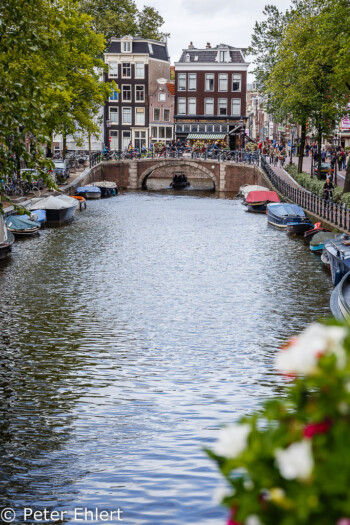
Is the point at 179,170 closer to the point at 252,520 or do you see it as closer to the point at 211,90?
the point at 211,90

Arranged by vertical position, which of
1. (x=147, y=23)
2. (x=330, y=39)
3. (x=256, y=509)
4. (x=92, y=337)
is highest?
(x=147, y=23)

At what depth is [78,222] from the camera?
35.7 meters

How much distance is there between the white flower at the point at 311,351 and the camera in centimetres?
201

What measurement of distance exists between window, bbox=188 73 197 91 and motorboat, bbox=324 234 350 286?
2114 inches

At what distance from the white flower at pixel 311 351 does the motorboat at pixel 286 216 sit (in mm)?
29608

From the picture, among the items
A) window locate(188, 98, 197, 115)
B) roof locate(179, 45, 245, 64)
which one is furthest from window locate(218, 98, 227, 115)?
roof locate(179, 45, 245, 64)

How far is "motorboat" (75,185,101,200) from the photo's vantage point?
46722mm

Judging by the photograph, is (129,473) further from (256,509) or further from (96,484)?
(256,509)

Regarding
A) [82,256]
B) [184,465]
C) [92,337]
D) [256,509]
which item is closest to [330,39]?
[82,256]

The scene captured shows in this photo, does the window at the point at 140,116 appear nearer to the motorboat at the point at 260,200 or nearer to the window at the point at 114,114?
the window at the point at 114,114

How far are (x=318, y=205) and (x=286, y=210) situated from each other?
2.15 m

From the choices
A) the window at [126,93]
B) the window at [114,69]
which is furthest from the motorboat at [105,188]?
the window at [114,69]

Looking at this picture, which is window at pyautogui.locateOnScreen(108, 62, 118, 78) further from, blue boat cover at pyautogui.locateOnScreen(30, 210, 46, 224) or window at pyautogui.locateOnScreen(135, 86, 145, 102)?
blue boat cover at pyautogui.locateOnScreen(30, 210, 46, 224)

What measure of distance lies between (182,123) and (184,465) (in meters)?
66.9
